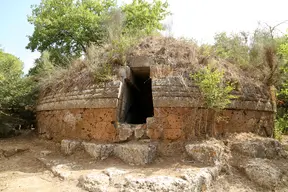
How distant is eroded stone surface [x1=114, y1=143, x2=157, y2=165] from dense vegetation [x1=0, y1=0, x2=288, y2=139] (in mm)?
1734

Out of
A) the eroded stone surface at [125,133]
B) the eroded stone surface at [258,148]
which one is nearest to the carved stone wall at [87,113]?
the eroded stone surface at [125,133]

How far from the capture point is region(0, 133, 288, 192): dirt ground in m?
4.49

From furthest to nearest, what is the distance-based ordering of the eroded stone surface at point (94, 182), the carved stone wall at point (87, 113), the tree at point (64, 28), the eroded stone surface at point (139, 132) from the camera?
the tree at point (64, 28) < the carved stone wall at point (87, 113) < the eroded stone surface at point (139, 132) < the eroded stone surface at point (94, 182)

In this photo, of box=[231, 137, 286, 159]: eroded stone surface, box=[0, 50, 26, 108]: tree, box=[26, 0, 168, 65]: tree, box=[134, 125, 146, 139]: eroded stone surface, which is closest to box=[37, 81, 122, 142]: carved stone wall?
box=[134, 125, 146, 139]: eroded stone surface

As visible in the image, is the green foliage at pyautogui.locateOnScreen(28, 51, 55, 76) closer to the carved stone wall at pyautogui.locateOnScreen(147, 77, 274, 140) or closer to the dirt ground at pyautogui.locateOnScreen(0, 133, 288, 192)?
the dirt ground at pyautogui.locateOnScreen(0, 133, 288, 192)

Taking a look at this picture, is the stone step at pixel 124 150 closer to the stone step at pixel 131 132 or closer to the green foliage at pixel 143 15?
the stone step at pixel 131 132

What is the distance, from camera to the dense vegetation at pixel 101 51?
668 centimetres

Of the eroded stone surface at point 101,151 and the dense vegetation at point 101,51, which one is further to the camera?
the dense vegetation at point 101,51

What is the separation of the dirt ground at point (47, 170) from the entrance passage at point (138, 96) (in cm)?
201

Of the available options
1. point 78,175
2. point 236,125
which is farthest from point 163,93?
point 78,175

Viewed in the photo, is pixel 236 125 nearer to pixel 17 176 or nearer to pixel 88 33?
pixel 17 176

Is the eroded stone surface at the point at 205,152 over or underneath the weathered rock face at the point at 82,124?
underneath

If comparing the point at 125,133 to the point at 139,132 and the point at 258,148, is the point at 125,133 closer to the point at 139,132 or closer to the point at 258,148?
the point at 139,132

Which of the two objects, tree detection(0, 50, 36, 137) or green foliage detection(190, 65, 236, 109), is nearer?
green foliage detection(190, 65, 236, 109)
